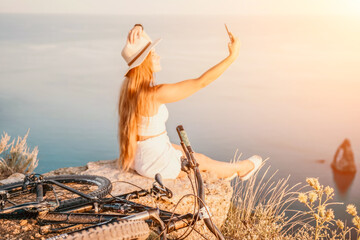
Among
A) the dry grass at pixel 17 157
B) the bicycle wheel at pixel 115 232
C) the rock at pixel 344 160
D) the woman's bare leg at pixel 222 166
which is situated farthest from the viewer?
the rock at pixel 344 160

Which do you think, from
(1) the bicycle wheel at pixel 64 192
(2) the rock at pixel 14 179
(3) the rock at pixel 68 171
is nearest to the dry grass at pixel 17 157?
(2) the rock at pixel 14 179

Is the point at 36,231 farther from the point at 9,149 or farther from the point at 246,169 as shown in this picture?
the point at 9,149

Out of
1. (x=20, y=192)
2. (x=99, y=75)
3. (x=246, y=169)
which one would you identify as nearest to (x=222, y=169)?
(x=246, y=169)

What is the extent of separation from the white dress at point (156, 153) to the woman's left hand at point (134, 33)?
634 millimetres

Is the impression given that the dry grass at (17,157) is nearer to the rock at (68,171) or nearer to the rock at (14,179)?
the rock at (14,179)

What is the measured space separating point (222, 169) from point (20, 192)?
2077mm

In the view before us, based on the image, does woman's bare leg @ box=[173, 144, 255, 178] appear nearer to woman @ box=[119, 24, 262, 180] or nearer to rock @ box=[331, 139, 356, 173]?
woman @ box=[119, 24, 262, 180]

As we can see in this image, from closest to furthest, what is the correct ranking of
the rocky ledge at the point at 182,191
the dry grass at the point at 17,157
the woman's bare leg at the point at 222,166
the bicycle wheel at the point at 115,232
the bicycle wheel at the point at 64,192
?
the bicycle wheel at the point at 115,232
the bicycle wheel at the point at 64,192
the rocky ledge at the point at 182,191
the woman's bare leg at the point at 222,166
the dry grass at the point at 17,157

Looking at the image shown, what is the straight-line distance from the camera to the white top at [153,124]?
157 inches

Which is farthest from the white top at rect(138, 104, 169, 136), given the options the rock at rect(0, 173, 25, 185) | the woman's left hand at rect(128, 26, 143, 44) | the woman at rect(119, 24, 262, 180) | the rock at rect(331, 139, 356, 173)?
the rock at rect(331, 139, 356, 173)

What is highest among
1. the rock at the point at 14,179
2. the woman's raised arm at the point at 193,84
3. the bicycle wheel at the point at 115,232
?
the woman's raised arm at the point at 193,84

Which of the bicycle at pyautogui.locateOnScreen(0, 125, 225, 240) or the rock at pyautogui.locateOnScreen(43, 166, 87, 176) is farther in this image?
the rock at pyautogui.locateOnScreen(43, 166, 87, 176)

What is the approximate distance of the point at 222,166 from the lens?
14.5ft

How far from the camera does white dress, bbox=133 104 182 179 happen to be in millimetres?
3912
